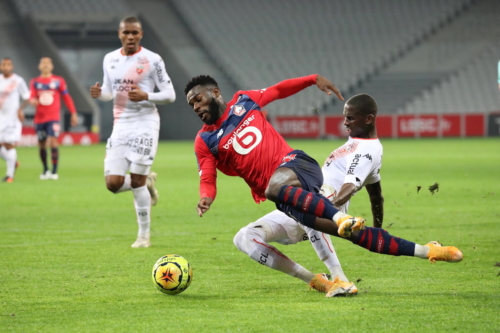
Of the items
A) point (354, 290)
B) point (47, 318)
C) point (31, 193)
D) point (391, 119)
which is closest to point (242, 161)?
point (354, 290)

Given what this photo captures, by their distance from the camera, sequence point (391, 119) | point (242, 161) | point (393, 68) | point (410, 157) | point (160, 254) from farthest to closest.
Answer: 1. point (393, 68)
2. point (391, 119)
3. point (410, 157)
4. point (160, 254)
5. point (242, 161)

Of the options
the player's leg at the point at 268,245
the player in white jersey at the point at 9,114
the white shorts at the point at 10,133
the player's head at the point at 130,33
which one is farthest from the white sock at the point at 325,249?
the white shorts at the point at 10,133

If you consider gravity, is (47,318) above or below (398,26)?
below

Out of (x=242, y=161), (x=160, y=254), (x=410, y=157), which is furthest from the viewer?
(x=410, y=157)

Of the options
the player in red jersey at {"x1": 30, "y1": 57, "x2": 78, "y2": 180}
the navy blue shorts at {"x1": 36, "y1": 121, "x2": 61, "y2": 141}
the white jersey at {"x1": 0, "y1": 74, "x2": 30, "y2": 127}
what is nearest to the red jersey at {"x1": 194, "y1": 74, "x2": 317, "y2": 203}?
the white jersey at {"x1": 0, "y1": 74, "x2": 30, "y2": 127}

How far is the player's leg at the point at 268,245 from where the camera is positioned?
5.43m

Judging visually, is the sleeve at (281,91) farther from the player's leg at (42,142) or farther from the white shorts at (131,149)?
the player's leg at (42,142)

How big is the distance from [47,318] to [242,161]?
1.66 meters

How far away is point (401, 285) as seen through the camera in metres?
5.62

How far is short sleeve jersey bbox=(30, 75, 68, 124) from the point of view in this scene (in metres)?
16.5

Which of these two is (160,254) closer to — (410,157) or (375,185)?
(375,185)

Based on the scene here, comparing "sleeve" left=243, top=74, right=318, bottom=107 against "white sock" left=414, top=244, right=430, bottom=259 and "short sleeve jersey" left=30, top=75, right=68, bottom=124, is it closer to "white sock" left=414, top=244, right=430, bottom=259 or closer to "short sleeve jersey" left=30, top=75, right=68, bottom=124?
"white sock" left=414, top=244, right=430, bottom=259

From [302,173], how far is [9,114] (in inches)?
461

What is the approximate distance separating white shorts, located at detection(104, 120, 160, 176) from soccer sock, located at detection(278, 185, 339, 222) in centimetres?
328
